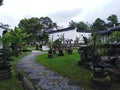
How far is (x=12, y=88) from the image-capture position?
6.55 m

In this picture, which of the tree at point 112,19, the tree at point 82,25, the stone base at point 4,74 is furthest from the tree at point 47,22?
the stone base at point 4,74

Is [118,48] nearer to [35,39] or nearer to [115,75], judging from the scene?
[115,75]

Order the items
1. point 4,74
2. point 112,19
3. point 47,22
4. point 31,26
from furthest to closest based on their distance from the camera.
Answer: point 47,22 → point 112,19 → point 31,26 → point 4,74

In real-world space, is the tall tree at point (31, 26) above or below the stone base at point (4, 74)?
above

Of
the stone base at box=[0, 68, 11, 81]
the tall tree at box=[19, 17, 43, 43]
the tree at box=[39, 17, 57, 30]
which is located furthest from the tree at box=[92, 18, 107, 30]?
the stone base at box=[0, 68, 11, 81]

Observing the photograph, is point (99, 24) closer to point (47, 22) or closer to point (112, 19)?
point (112, 19)

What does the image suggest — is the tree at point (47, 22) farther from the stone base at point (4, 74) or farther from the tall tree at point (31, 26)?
the stone base at point (4, 74)

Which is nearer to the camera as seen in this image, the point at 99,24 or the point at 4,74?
the point at 4,74

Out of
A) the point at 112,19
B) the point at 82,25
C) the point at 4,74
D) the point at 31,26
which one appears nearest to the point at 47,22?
the point at 82,25

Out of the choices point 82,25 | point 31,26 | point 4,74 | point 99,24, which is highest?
point 82,25

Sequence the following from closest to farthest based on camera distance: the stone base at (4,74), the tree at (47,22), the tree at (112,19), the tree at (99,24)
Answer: the stone base at (4,74) < the tree at (112,19) < the tree at (99,24) < the tree at (47,22)

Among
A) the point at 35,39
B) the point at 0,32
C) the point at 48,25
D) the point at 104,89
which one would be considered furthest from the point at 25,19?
the point at 104,89

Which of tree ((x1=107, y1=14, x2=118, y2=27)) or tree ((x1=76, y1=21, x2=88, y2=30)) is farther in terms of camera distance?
tree ((x1=76, y1=21, x2=88, y2=30))

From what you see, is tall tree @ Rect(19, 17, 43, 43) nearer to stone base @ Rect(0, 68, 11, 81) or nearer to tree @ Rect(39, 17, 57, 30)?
tree @ Rect(39, 17, 57, 30)
